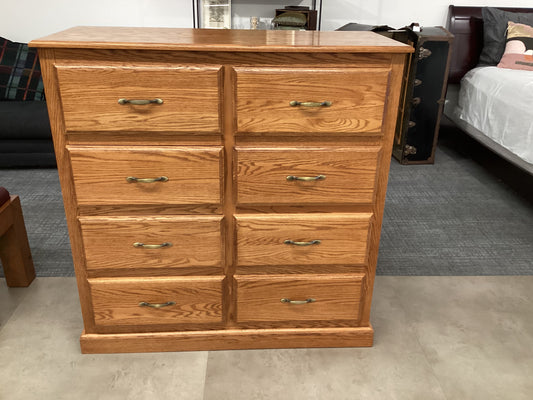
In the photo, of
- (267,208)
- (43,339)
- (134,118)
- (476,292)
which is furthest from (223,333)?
(476,292)

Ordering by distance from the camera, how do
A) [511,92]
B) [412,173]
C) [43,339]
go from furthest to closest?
[412,173]
[511,92]
[43,339]

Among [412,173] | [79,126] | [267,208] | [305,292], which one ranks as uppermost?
[79,126]

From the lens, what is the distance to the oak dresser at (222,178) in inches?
51.9

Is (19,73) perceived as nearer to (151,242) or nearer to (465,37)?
(151,242)

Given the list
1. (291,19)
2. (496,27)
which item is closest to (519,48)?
(496,27)

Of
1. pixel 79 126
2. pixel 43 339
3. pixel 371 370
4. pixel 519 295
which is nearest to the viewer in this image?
pixel 79 126

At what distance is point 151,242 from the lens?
1.52 m

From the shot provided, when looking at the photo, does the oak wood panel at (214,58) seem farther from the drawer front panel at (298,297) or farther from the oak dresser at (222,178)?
the drawer front panel at (298,297)

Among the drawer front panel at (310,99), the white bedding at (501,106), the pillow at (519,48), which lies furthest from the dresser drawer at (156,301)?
the pillow at (519,48)

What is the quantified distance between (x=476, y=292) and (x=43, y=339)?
177 centimetres

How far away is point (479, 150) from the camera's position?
3.88 m

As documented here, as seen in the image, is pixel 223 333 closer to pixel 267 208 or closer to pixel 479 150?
pixel 267 208

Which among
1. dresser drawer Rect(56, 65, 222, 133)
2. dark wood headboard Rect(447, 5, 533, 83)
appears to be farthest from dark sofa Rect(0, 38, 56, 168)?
dark wood headboard Rect(447, 5, 533, 83)

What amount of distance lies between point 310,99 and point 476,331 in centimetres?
115
